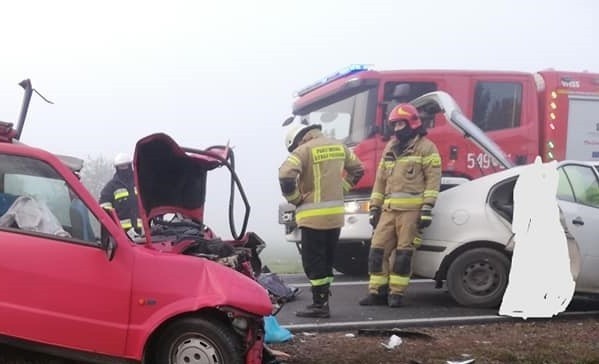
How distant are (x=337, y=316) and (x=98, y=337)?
289 centimetres

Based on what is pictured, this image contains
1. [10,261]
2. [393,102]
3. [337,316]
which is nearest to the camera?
[10,261]

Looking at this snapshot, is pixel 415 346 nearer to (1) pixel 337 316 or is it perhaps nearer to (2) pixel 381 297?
(1) pixel 337 316

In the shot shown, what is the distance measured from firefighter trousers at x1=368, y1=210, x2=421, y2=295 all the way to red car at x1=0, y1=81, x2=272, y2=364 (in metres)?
2.77

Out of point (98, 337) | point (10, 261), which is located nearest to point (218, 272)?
point (98, 337)

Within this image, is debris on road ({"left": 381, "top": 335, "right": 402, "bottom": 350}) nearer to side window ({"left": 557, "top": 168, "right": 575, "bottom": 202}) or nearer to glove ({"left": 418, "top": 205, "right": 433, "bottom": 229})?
glove ({"left": 418, "top": 205, "right": 433, "bottom": 229})

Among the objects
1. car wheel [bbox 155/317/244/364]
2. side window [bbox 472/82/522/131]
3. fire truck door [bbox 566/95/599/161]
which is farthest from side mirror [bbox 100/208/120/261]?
fire truck door [bbox 566/95/599/161]

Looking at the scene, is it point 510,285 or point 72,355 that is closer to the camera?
point 72,355

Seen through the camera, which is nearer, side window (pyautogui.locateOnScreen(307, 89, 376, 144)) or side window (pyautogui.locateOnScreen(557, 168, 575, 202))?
side window (pyautogui.locateOnScreen(557, 168, 575, 202))

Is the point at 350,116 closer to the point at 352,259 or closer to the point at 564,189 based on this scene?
the point at 352,259

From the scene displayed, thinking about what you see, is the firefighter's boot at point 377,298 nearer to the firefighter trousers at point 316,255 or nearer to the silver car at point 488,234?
the silver car at point 488,234

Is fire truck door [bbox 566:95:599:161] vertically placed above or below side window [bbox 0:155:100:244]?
above

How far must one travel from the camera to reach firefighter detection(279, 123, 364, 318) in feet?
20.8

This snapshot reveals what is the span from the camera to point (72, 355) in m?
4.02

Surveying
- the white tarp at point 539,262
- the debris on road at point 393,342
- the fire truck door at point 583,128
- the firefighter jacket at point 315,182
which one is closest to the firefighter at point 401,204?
→ the firefighter jacket at point 315,182
